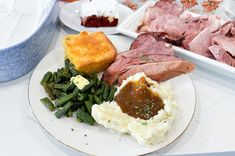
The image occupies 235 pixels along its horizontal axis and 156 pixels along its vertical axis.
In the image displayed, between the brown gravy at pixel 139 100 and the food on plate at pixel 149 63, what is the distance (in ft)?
0.27

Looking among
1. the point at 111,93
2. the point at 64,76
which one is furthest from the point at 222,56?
the point at 64,76

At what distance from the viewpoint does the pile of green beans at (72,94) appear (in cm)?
81

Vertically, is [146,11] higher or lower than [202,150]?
higher

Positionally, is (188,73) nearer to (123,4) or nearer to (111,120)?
(111,120)

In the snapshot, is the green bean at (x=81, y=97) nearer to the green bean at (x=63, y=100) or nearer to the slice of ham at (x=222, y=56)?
the green bean at (x=63, y=100)

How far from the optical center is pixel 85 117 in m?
0.80

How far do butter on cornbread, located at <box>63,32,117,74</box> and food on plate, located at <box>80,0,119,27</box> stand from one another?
168 mm

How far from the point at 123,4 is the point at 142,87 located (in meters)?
0.61

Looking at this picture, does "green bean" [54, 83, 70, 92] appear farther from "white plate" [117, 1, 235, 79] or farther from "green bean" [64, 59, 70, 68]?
"white plate" [117, 1, 235, 79]

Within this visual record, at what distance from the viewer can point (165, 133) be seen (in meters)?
0.76

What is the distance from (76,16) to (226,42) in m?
0.54

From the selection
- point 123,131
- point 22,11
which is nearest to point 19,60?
point 22,11

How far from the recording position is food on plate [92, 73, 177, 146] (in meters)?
0.74

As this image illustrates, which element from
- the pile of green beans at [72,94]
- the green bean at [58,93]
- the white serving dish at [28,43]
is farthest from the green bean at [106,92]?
the white serving dish at [28,43]
